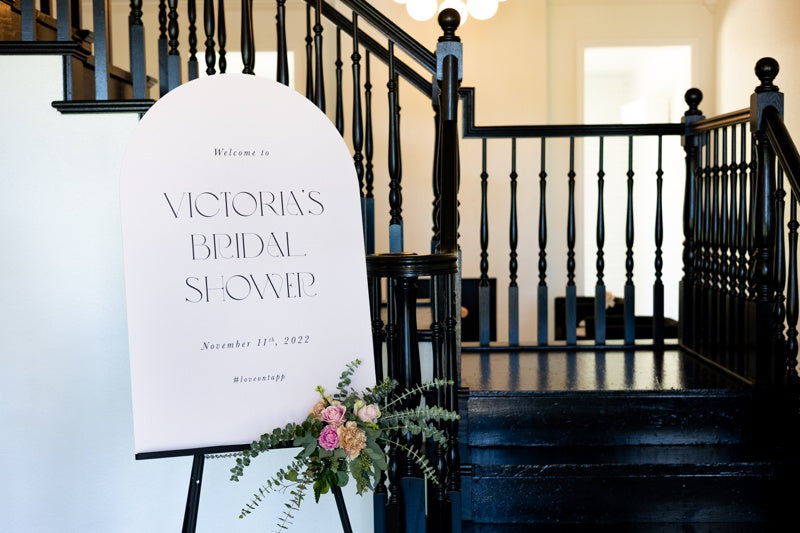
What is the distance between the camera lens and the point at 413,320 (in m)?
2.11

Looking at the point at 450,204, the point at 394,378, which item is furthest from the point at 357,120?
the point at 394,378

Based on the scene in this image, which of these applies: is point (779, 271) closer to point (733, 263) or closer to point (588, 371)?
point (733, 263)

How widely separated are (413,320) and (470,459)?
2.71 feet

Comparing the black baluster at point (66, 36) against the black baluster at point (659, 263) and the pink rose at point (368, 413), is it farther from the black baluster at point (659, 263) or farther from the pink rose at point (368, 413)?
the black baluster at point (659, 263)

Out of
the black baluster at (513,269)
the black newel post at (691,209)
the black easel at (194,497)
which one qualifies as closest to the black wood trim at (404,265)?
the black easel at (194,497)

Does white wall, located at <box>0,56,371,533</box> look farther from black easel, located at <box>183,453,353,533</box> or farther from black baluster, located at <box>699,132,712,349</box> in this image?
black baluster, located at <box>699,132,712,349</box>

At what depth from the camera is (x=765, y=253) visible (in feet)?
9.19

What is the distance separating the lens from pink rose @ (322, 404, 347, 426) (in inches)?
66.1

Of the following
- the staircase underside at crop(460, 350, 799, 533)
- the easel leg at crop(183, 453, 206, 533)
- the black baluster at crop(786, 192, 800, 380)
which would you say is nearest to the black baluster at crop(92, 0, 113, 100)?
the easel leg at crop(183, 453, 206, 533)

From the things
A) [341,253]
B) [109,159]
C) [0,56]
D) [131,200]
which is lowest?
[341,253]

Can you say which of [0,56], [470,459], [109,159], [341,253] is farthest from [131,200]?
[470,459]

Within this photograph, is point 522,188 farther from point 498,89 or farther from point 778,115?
point 778,115

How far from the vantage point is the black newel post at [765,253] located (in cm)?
280

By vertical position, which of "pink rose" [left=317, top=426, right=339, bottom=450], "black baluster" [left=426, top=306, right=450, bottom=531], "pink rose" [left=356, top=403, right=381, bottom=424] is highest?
"pink rose" [left=356, top=403, right=381, bottom=424]
